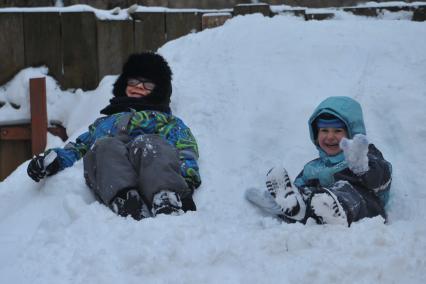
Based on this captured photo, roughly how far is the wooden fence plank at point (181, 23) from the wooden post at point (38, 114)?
1124 mm

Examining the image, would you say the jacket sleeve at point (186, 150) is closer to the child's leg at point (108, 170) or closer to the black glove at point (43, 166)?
the child's leg at point (108, 170)

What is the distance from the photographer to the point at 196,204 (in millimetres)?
2693

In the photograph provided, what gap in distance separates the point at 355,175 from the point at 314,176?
0.97 ft

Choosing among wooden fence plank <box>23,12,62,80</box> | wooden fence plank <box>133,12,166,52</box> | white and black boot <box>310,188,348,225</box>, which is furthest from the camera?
wooden fence plank <box>133,12,166,52</box>

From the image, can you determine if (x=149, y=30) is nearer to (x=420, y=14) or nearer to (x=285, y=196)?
(x=420, y=14)

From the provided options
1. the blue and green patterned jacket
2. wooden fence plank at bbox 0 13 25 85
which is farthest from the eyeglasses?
wooden fence plank at bbox 0 13 25 85

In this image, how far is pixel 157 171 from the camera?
247 cm

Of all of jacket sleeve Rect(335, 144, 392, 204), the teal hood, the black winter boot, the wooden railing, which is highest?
the teal hood

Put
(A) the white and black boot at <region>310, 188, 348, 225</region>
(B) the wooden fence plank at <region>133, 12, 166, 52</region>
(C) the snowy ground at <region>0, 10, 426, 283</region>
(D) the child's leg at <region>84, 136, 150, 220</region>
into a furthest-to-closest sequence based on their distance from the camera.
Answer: (B) the wooden fence plank at <region>133, 12, 166, 52</region> → (D) the child's leg at <region>84, 136, 150, 220</region> → (A) the white and black boot at <region>310, 188, 348, 225</region> → (C) the snowy ground at <region>0, 10, 426, 283</region>

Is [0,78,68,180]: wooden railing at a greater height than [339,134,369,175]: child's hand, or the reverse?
[339,134,369,175]: child's hand

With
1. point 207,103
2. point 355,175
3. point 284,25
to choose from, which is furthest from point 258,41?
point 355,175

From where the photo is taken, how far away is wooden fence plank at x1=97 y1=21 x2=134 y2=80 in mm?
4527

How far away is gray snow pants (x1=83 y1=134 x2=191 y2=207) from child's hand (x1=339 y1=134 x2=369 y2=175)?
721mm

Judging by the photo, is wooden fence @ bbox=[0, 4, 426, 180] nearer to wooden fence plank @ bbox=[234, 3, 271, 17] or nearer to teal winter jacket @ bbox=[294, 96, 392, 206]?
wooden fence plank @ bbox=[234, 3, 271, 17]
